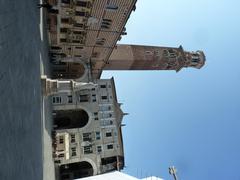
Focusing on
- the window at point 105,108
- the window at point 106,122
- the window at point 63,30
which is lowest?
the window at point 106,122

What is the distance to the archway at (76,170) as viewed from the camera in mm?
46984

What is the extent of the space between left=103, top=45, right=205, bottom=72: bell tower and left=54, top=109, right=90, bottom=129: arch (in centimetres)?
877

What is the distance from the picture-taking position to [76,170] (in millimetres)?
47875

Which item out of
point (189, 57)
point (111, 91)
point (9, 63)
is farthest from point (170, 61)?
point (9, 63)

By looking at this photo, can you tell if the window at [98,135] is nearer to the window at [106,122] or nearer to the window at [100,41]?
the window at [106,122]

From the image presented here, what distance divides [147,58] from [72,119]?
53.6 ft

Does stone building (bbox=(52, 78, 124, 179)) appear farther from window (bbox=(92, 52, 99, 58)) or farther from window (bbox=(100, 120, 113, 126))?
window (bbox=(92, 52, 99, 58))

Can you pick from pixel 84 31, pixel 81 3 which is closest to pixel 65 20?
pixel 84 31

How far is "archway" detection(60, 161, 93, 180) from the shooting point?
4698cm

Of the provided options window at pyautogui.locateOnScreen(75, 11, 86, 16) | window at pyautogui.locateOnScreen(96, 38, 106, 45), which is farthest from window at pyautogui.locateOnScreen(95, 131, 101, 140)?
window at pyautogui.locateOnScreen(75, 11, 86, 16)

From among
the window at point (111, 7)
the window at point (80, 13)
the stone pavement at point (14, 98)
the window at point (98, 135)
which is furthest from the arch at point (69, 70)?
the stone pavement at point (14, 98)

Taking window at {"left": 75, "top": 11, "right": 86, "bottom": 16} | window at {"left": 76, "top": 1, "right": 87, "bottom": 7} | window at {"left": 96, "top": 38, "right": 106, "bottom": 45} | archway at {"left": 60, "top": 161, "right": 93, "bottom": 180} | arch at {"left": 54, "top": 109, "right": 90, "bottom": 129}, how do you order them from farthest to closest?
arch at {"left": 54, "top": 109, "right": 90, "bottom": 129} → archway at {"left": 60, "top": 161, "right": 93, "bottom": 180} → window at {"left": 96, "top": 38, "right": 106, "bottom": 45} → window at {"left": 75, "top": 11, "right": 86, "bottom": 16} → window at {"left": 76, "top": 1, "right": 87, "bottom": 7}

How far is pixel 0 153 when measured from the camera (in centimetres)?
920

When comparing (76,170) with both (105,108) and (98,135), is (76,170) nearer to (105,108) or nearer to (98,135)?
(98,135)
